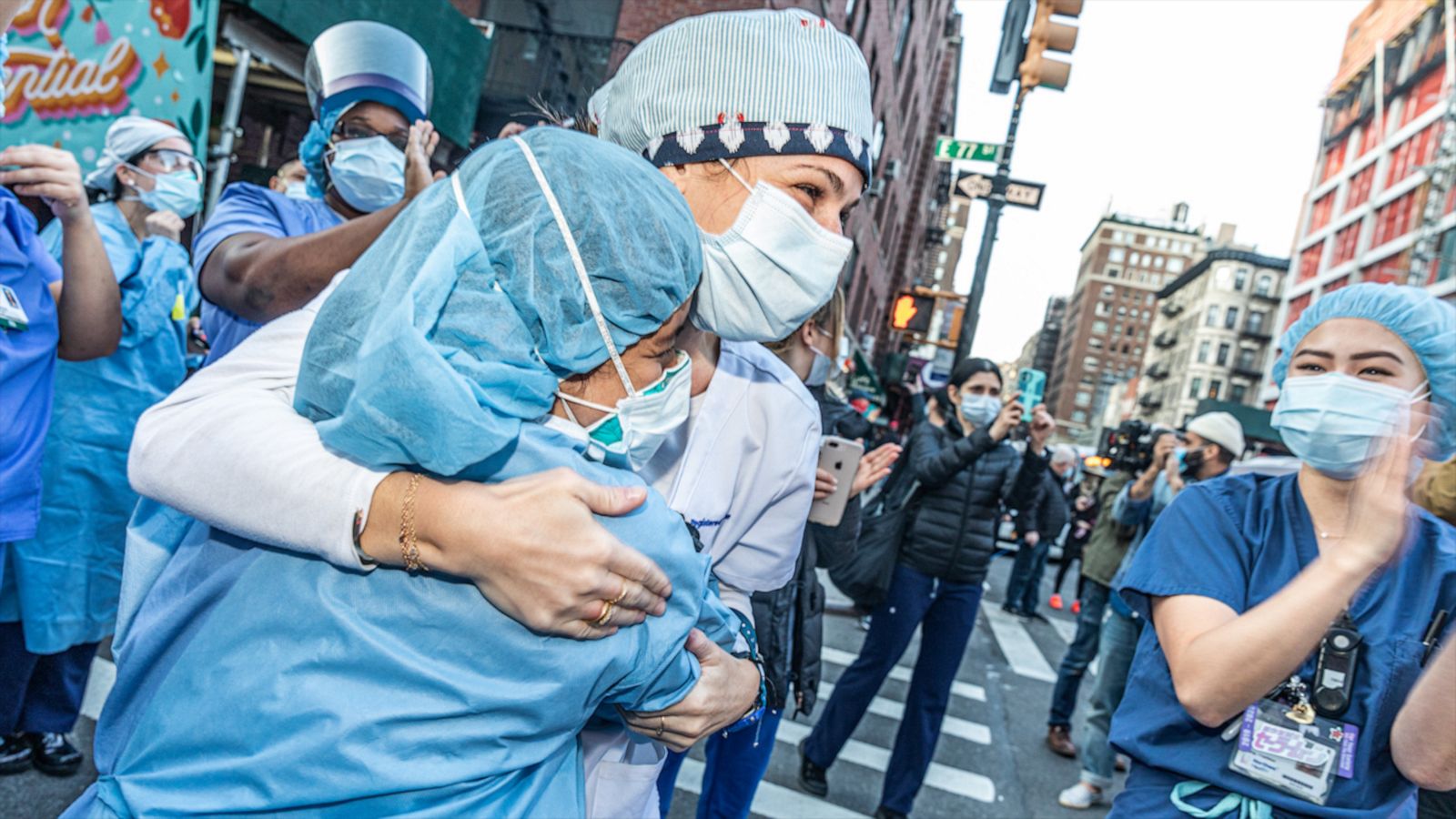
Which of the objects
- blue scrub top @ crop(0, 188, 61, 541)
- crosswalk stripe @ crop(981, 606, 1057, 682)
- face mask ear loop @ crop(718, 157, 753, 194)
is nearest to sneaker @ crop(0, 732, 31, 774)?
blue scrub top @ crop(0, 188, 61, 541)

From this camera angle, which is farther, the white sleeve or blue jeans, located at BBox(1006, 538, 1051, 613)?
blue jeans, located at BBox(1006, 538, 1051, 613)

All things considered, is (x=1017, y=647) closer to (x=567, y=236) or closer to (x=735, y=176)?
(x=735, y=176)

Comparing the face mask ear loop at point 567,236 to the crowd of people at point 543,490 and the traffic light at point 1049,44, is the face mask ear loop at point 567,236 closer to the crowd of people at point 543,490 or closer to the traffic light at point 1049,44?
the crowd of people at point 543,490

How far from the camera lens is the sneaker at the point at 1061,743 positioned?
5.73 metres

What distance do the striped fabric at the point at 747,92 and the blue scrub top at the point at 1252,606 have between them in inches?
44.4

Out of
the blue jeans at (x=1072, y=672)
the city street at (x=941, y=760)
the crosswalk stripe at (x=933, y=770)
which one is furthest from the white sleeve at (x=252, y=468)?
the blue jeans at (x=1072, y=672)

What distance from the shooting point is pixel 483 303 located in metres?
1.03

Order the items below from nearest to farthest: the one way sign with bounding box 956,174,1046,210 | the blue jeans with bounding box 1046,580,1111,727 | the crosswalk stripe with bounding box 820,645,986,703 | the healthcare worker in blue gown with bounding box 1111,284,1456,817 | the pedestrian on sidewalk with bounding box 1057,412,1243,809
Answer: the healthcare worker in blue gown with bounding box 1111,284,1456,817
the pedestrian on sidewalk with bounding box 1057,412,1243,809
the blue jeans with bounding box 1046,580,1111,727
the crosswalk stripe with bounding box 820,645,986,703
the one way sign with bounding box 956,174,1046,210

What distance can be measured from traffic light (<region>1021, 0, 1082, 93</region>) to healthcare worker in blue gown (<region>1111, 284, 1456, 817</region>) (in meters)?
7.08

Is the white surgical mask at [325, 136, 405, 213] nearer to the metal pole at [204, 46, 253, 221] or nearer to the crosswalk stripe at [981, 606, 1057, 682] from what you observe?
the metal pole at [204, 46, 253, 221]

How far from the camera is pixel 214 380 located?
1201mm

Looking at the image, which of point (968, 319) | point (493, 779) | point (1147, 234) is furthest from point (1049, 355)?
point (493, 779)

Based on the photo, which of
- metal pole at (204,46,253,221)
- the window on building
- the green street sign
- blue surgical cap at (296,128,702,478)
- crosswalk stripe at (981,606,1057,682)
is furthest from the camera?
the window on building

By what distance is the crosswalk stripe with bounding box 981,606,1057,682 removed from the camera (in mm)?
7809
